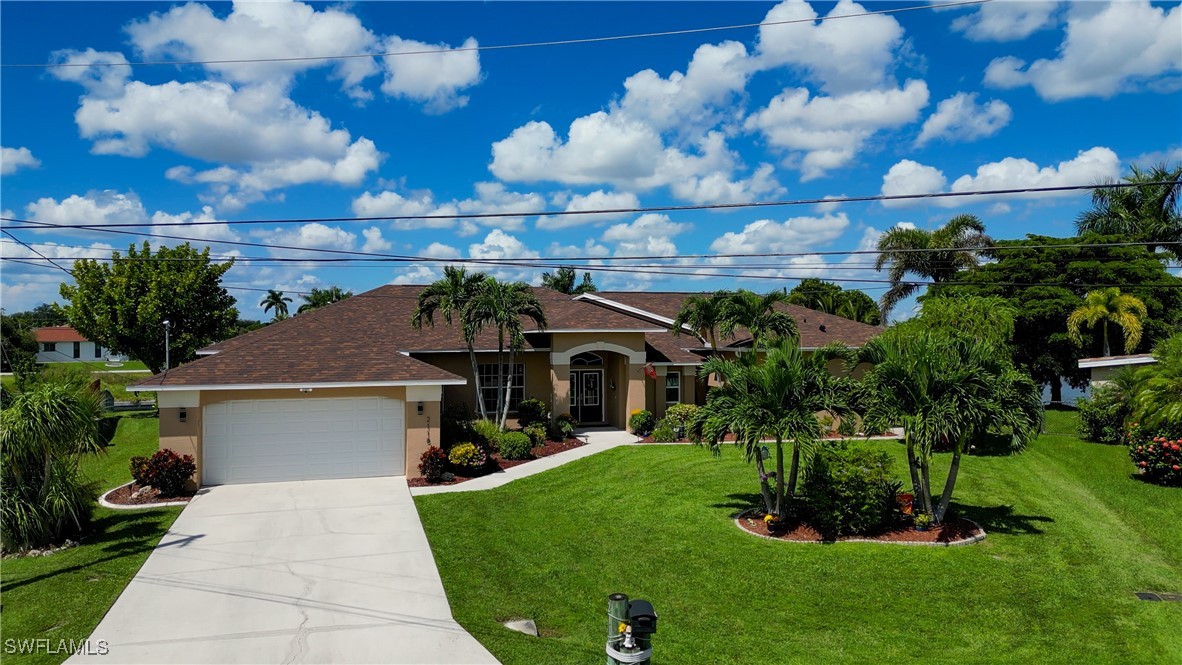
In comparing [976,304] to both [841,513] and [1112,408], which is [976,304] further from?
[841,513]

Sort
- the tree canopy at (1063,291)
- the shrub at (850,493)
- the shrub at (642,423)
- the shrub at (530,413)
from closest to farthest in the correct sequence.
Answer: the shrub at (850,493)
the shrub at (530,413)
the shrub at (642,423)
the tree canopy at (1063,291)

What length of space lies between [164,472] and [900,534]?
646 inches

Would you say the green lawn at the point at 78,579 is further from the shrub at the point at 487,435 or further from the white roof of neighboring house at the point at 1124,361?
the white roof of neighboring house at the point at 1124,361

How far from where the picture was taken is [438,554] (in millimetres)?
12539

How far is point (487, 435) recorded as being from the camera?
21.6 metres

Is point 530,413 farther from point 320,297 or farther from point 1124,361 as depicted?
point 320,297

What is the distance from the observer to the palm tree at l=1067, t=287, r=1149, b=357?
29031mm

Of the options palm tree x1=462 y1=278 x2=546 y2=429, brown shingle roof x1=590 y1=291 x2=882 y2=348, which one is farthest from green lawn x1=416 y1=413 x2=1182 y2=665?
brown shingle roof x1=590 y1=291 x2=882 y2=348

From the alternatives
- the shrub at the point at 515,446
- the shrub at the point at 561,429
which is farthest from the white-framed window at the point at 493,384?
the shrub at the point at 515,446

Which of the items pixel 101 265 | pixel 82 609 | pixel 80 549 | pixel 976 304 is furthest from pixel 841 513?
pixel 101 265

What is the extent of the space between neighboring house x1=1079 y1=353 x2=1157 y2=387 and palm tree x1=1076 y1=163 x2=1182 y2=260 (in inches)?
520

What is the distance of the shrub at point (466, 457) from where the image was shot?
1888cm

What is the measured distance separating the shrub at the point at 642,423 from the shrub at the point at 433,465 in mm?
8002

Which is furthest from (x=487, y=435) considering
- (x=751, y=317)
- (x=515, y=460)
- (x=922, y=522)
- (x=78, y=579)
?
(x=922, y=522)
